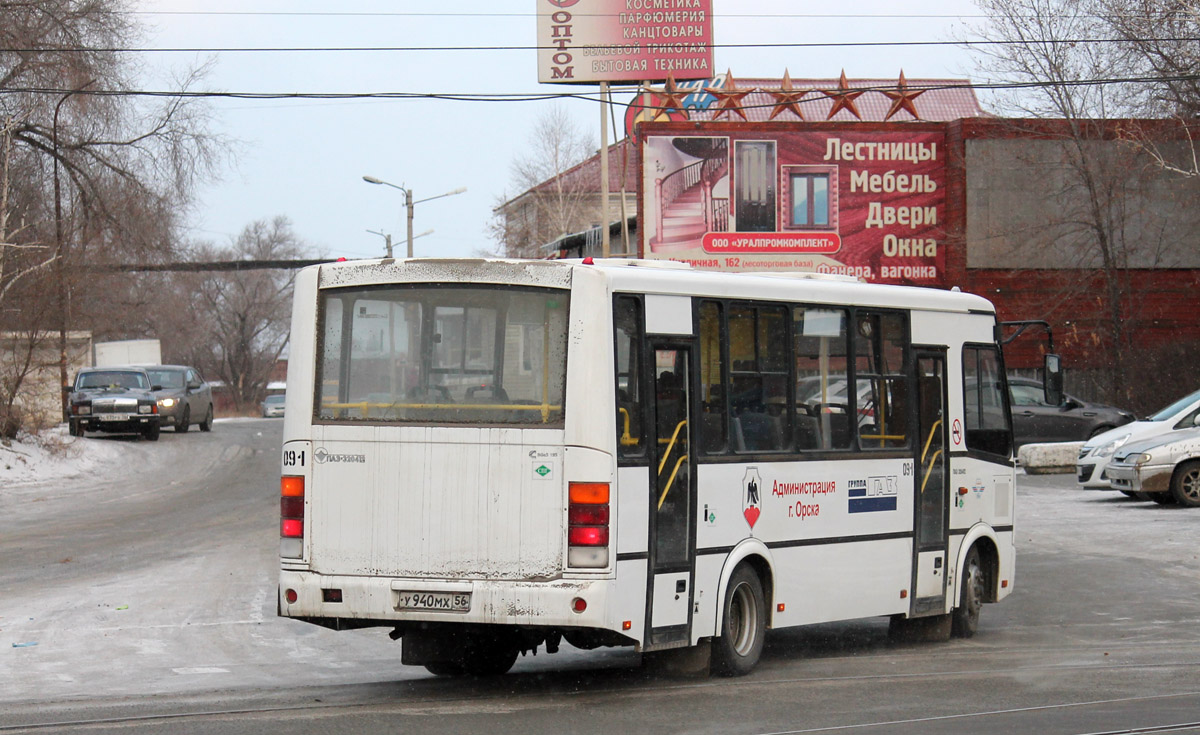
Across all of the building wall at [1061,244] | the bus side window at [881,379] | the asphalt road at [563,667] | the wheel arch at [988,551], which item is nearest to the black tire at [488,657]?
the asphalt road at [563,667]

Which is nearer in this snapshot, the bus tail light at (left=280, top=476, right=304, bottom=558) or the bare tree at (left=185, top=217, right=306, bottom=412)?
the bus tail light at (left=280, top=476, right=304, bottom=558)

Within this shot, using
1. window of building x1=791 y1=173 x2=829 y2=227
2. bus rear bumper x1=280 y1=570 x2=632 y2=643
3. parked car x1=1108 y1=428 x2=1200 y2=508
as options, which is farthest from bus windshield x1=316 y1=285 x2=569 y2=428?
window of building x1=791 y1=173 x2=829 y2=227

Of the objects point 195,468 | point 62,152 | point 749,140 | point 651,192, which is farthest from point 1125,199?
point 62,152

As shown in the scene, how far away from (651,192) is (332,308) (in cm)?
2961

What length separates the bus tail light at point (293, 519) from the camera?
332 inches

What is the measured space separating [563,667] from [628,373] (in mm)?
2818

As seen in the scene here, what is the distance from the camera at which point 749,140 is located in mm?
37750

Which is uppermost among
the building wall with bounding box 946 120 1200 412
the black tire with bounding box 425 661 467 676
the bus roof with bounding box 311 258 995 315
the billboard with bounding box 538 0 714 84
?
the billboard with bounding box 538 0 714 84

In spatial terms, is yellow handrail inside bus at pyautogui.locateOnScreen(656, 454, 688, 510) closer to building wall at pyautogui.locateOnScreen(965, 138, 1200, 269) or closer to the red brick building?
the red brick building

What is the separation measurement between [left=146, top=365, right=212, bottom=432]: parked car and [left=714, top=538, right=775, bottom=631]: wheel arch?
29234mm

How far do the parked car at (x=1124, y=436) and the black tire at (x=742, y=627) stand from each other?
14096 millimetres

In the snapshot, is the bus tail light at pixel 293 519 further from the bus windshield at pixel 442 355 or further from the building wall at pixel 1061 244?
the building wall at pixel 1061 244

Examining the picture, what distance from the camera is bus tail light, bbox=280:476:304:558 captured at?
843 centimetres

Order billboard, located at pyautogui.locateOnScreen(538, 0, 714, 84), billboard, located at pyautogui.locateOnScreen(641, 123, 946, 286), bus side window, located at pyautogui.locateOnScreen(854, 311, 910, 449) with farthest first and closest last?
1. billboard, located at pyautogui.locateOnScreen(538, 0, 714, 84)
2. billboard, located at pyautogui.locateOnScreen(641, 123, 946, 286)
3. bus side window, located at pyautogui.locateOnScreen(854, 311, 910, 449)
